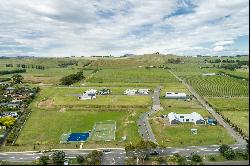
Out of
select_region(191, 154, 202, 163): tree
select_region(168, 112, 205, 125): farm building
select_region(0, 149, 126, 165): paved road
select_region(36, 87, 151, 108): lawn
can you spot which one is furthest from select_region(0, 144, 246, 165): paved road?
select_region(36, 87, 151, 108): lawn

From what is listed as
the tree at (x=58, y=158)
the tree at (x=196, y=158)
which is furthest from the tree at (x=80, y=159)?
the tree at (x=196, y=158)

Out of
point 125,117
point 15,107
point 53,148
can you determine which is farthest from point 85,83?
point 53,148

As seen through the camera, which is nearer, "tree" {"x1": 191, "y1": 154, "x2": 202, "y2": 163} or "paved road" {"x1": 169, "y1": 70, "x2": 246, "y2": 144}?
"tree" {"x1": 191, "y1": 154, "x2": 202, "y2": 163}

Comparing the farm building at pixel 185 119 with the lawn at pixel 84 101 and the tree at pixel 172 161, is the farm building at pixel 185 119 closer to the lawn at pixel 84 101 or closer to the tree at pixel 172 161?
the lawn at pixel 84 101

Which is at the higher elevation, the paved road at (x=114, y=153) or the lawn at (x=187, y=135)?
the lawn at (x=187, y=135)

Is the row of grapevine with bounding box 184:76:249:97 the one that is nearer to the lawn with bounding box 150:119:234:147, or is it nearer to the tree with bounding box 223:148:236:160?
the lawn with bounding box 150:119:234:147

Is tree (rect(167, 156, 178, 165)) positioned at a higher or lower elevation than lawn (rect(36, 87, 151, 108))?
lower
